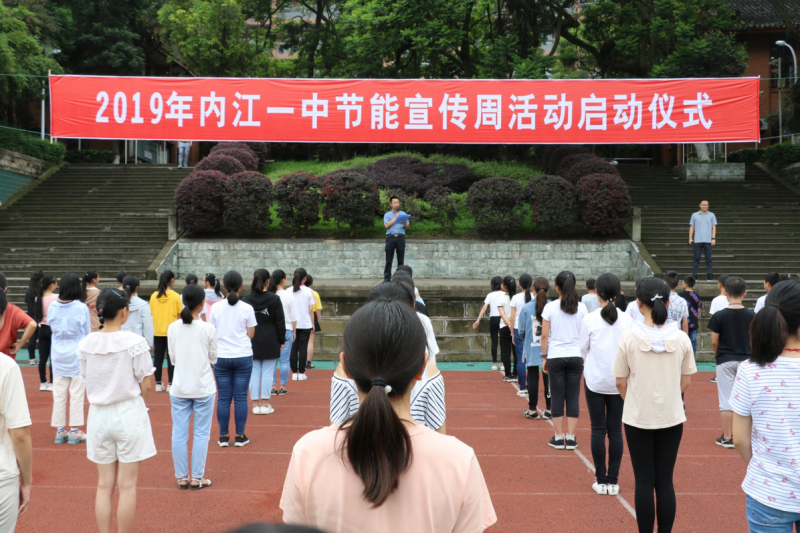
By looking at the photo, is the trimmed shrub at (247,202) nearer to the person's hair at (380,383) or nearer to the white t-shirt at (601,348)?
the white t-shirt at (601,348)

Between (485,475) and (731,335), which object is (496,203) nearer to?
(731,335)

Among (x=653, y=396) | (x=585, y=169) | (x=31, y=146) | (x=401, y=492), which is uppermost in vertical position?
(x=31, y=146)

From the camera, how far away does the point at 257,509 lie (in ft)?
16.9

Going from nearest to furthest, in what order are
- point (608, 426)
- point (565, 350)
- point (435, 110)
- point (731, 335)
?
1. point (608, 426)
2. point (731, 335)
3. point (565, 350)
4. point (435, 110)

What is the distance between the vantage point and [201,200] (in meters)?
15.5

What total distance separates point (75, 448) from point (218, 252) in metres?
9.06

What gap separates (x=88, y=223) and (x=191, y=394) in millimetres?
14622

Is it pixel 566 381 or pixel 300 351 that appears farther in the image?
pixel 300 351

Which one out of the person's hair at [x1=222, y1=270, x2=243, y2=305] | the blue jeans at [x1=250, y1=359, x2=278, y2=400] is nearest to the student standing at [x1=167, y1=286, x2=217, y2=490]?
the person's hair at [x1=222, y1=270, x2=243, y2=305]

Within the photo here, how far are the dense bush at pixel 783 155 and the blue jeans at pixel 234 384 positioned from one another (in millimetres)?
21006

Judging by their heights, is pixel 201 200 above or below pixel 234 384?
above

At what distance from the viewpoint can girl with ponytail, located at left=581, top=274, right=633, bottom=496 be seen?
17.5ft

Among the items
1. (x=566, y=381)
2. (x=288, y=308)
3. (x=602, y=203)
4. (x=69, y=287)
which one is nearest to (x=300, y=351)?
(x=288, y=308)

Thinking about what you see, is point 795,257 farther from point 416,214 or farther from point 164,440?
point 164,440
